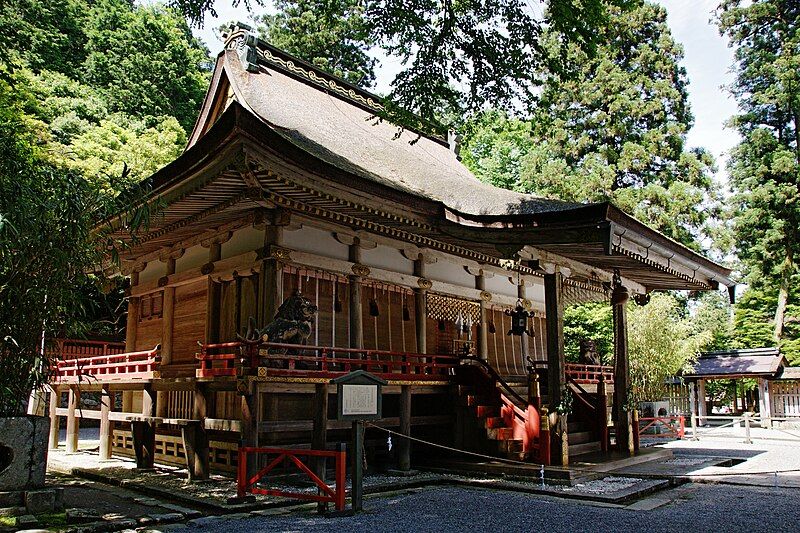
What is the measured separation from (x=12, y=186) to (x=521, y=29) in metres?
7.01

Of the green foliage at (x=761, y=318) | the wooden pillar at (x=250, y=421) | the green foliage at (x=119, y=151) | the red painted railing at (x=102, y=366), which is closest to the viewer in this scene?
the wooden pillar at (x=250, y=421)

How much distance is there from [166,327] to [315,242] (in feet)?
13.3

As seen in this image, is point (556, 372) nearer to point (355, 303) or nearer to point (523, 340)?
point (355, 303)

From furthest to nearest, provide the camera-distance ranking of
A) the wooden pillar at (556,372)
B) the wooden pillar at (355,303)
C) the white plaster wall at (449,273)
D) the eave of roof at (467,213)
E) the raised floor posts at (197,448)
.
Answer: the white plaster wall at (449,273) < the wooden pillar at (355,303) < the wooden pillar at (556,372) < the raised floor posts at (197,448) < the eave of roof at (467,213)

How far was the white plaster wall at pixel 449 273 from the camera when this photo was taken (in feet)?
43.8

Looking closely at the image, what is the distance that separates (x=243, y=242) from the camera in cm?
1111

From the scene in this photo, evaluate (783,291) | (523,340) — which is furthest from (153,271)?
(783,291)

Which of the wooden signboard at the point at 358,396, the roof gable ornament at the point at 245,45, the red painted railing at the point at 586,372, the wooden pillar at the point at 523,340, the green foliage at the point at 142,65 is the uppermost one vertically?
the green foliage at the point at 142,65

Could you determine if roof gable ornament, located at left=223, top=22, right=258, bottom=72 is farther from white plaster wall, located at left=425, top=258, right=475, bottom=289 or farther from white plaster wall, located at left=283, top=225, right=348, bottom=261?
white plaster wall, located at left=425, top=258, right=475, bottom=289

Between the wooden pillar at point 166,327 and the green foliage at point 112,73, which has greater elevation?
the green foliage at point 112,73

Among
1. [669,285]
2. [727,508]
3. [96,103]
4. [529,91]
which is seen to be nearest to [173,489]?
[727,508]

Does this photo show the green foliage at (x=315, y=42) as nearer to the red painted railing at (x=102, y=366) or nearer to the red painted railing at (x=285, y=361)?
the red painted railing at (x=102, y=366)

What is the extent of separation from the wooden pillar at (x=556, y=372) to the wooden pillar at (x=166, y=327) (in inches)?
288

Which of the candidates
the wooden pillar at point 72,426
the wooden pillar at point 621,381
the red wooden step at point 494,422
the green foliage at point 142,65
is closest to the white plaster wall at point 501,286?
the wooden pillar at point 621,381
